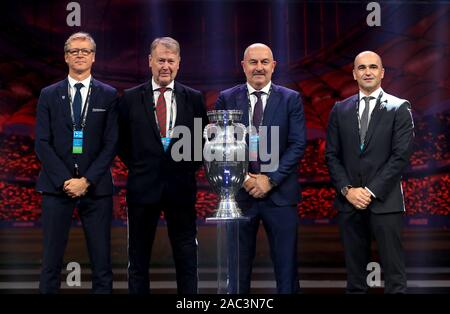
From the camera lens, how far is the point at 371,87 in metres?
4.07

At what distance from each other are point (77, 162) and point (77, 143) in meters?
0.10

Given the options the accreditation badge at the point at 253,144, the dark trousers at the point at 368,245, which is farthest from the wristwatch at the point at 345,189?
the accreditation badge at the point at 253,144

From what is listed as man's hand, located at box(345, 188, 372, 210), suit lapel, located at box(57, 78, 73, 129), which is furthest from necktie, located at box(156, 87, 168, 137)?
man's hand, located at box(345, 188, 372, 210)

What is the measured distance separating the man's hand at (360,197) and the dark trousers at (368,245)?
74mm

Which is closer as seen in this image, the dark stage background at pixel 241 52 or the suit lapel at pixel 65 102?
the suit lapel at pixel 65 102

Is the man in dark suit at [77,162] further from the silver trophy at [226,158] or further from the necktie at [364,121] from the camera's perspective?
the necktie at [364,121]

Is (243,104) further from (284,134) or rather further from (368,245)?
(368,245)

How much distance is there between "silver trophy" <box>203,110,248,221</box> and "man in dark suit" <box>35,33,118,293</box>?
0.75 metres

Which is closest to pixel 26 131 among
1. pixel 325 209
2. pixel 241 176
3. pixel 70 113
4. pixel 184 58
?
pixel 184 58

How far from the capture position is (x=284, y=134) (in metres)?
4.07

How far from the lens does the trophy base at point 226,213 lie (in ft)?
11.1

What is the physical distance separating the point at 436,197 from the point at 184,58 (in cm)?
234

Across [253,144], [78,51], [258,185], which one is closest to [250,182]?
[258,185]

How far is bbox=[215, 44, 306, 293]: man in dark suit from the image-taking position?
396 centimetres
